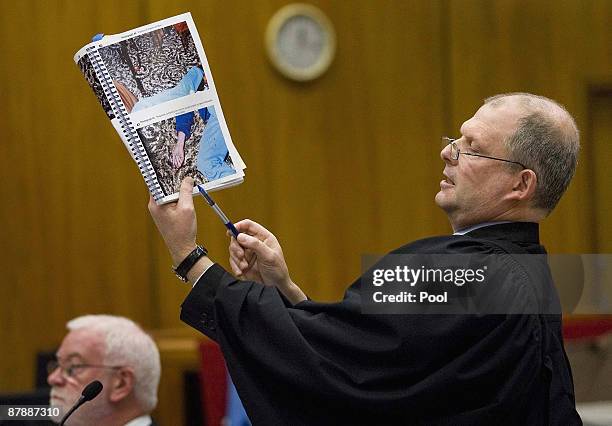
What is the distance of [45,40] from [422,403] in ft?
11.9

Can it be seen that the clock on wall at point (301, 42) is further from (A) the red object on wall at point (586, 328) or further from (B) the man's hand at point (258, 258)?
(B) the man's hand at point (258, 258)

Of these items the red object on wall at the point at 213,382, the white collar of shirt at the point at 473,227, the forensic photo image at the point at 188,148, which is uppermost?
the forensic photo image at the point at 188,148

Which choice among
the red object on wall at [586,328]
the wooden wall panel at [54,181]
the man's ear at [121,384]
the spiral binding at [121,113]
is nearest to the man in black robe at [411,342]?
the spiral binding at [121,113]

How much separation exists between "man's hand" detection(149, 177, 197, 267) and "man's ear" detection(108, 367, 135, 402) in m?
1.10

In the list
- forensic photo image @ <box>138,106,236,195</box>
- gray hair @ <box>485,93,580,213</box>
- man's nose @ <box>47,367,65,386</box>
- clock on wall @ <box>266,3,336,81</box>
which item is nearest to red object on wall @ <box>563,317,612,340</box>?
clock on wall @ <box>266,3,336,81</box>

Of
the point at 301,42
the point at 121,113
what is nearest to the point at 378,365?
the point at 121,113

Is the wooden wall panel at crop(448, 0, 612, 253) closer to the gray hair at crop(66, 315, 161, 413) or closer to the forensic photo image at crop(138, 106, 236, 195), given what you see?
the gray hair at crop(66, 315, 161, 413)

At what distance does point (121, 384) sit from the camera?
3.18 m

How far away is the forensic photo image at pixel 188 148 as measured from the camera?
2158mm

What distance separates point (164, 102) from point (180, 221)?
248 mm

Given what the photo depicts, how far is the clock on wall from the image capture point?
208 inches

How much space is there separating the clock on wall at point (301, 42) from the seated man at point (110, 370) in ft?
7.70

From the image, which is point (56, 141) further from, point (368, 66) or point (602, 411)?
point (602, 411)

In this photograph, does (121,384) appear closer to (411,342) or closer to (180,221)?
(180,221)
